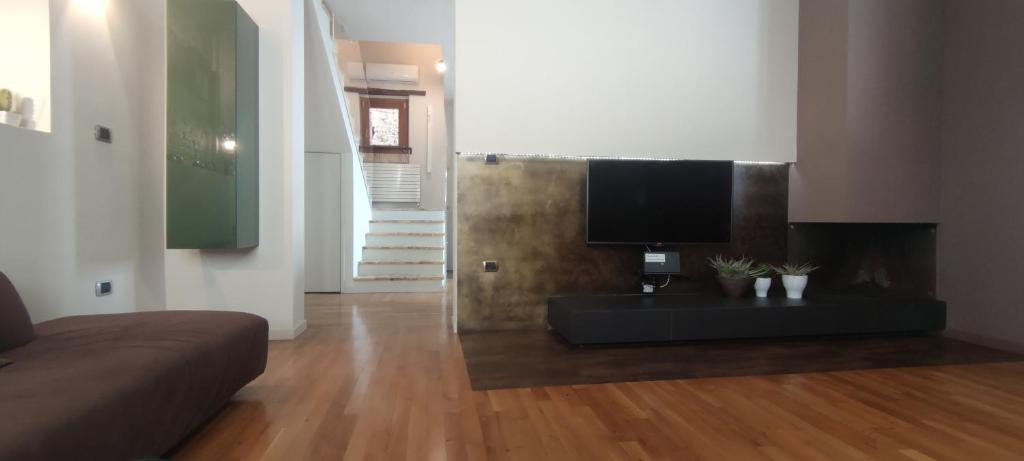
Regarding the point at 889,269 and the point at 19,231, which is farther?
the point at 889,269

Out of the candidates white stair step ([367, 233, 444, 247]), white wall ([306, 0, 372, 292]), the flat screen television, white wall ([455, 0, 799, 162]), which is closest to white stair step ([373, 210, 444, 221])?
white stair step ([367, 233, 444, 247])

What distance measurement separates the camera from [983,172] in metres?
3.51

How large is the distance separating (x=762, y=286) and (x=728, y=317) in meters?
0.63

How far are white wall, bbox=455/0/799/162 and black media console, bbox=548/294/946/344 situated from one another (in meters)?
1.27

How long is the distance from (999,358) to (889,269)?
3.45ft

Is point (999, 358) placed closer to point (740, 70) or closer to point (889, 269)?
point (889, 269)

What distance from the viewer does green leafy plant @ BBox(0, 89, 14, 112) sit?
2.63 metres

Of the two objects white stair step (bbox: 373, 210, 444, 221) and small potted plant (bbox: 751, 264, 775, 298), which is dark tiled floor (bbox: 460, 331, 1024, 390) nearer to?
small potted plant (bbox: 751, 264, 775, 298)

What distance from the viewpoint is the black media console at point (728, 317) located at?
11.0ft

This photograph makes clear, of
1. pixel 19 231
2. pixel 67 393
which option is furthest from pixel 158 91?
pixel 67 393

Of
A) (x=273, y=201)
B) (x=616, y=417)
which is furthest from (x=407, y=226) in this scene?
(x=616, y=417)

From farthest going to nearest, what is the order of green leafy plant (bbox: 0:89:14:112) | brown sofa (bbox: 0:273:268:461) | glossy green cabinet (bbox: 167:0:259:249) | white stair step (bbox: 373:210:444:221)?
white stair step (bbox: 373:210:444:221)
glossy green cabinet (bbox: 167:0:259:249)
green leafy plant (bbox: 0:89:14:112)
brown sofa (bbox: 0:273:268:461)

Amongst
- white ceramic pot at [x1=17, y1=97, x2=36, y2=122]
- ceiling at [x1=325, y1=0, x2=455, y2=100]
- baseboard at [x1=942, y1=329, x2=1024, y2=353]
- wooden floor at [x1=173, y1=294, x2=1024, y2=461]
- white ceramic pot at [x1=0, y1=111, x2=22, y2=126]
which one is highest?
ceiling at [x1=325, y1=0, x2=455, y2=100]

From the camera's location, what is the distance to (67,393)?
52.7 inches
